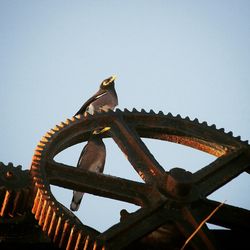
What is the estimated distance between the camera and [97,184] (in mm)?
3893

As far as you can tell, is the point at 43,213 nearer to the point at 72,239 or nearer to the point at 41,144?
the point at 72,239

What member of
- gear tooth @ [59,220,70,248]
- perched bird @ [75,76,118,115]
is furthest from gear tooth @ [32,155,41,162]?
perched bird @ [75,76,118,115]

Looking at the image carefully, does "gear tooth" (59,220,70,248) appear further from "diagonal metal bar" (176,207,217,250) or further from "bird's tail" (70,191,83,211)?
"bird's tail" (70,191,83,211)

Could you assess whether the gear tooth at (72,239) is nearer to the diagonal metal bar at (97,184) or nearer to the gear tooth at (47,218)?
the gear tooth at (47,218)

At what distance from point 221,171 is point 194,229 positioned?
82cm

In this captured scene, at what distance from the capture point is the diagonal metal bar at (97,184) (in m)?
3.86

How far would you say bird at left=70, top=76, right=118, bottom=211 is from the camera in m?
5.41

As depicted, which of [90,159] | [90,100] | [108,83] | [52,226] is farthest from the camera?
[108,83]

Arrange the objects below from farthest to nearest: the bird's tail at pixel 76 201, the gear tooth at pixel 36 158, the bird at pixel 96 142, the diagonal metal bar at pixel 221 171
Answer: the bird's tail at pixel 76 201, the bird at pixel 96 142, the diagonal metal bar at pixel 221 171, the gear tooth at pixel 36 158

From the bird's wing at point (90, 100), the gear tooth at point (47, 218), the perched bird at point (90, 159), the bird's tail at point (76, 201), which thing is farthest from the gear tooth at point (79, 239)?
the bird's wing at point (90, 100)

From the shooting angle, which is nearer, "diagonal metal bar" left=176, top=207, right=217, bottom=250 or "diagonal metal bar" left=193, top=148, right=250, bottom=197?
"diagonal metal bar" left=176, top=207, right=217, bottom=250

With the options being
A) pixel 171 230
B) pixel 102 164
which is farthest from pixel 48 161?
pixel 102 164

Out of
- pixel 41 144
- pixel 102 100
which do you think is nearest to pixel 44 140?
pixel 41 144

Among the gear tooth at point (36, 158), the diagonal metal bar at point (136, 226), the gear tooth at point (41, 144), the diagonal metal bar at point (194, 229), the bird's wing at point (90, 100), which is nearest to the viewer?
the diagonal metal bar at point (136, 226)
